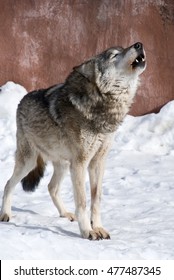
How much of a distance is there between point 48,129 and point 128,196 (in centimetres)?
173

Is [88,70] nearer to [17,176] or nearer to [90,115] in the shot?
[90,115]

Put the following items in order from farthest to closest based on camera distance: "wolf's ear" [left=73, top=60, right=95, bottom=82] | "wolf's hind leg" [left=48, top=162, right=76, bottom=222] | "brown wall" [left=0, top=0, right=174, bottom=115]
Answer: "brown wall" [left=0, top=0, right=174, bottom=115] → "wolf's hind leg" [left=48, top=162, right=76, bottom=222] → "wolf's ear" [left=73, top=60, right=95, bottom=82]

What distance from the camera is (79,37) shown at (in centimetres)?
1026

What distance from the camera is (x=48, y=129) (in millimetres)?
5715

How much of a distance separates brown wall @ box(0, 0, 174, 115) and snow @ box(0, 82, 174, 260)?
0.36 m

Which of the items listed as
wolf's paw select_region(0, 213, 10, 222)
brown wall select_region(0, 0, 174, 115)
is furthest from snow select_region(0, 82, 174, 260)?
brown wall select_region(0, 0, 174, 115)

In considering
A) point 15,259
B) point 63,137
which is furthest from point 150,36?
point 15,259

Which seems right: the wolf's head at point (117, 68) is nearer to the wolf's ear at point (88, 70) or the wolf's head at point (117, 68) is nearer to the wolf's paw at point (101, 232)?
the wolf's ear at point (88, 70)

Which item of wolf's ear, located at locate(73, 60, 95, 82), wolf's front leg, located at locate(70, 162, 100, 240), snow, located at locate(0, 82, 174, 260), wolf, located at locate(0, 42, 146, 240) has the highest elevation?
wolf's ear, located at locate(73, 60, 95, 82)

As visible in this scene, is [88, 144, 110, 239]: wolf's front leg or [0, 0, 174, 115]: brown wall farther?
[0, 0, 174, 115]: brown wall

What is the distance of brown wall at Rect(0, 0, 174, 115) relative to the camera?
10.0m

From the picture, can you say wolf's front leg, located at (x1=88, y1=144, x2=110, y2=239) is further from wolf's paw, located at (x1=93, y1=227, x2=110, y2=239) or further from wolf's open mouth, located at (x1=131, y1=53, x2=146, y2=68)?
wolf's open mouth, located at (x1=131, y1=53, x2=146, y2=68)

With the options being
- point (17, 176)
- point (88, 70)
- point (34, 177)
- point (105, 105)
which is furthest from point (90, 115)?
point (34, 177)

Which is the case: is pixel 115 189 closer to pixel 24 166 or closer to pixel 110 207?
pixel 110 207
